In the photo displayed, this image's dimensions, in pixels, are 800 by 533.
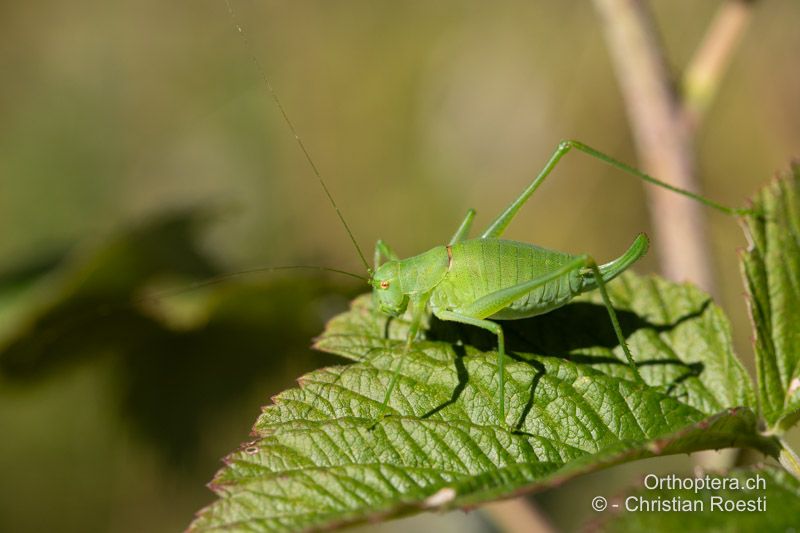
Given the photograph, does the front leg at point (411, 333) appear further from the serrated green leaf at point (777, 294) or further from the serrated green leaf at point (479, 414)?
the serrated green leaf at point (777, 294)

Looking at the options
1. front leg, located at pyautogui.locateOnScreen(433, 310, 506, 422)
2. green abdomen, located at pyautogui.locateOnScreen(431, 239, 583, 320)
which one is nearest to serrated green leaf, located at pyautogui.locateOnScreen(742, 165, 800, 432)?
green abdomen, located at pyautogui.locateOnScreen(431, 239, 583, 320)

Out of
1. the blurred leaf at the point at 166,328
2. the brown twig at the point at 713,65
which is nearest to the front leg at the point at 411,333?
the blurred leaf at the point at 166,328

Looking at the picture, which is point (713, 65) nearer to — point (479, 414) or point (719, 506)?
point (479, 414)

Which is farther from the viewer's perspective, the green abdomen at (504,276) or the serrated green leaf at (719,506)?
the green abdomen at (504,276)

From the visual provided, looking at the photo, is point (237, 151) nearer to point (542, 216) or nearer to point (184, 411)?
point (542, 216)

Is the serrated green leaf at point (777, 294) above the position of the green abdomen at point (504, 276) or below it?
below
